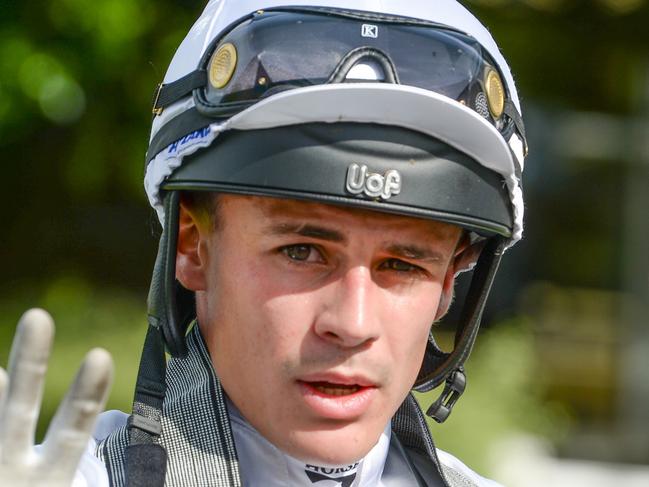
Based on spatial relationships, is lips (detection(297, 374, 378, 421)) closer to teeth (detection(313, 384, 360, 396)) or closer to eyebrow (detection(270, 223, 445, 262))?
teeth (detection(313, 384, 360, 396))

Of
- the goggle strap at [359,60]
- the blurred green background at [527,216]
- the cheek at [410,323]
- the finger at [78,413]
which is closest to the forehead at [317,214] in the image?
the cheek at [410,323]

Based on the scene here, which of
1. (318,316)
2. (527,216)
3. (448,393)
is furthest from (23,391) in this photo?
(527,216)

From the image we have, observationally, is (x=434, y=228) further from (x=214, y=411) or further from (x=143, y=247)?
(x=143, y=247)

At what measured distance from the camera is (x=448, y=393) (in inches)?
112

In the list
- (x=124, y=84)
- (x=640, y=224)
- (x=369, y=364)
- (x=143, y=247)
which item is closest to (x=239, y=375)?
(x=369, y=364)

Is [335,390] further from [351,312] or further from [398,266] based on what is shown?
[398,266]

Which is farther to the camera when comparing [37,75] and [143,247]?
[143,247]

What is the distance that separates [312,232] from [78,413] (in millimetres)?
625

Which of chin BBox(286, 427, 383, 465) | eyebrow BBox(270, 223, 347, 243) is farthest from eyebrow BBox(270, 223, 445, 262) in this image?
chin BBox(286, 427, 383, 465)

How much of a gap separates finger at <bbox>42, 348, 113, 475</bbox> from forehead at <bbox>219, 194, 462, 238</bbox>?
58 centimetres

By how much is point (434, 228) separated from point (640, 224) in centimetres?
672

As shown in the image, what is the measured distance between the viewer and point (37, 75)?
5.63 m

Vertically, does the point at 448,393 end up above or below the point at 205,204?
below

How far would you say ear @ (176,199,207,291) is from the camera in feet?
8.13
